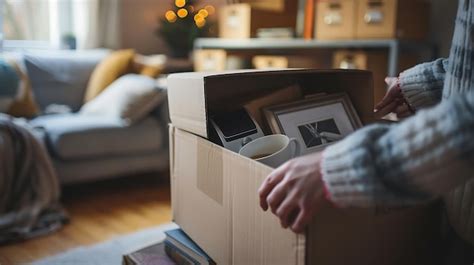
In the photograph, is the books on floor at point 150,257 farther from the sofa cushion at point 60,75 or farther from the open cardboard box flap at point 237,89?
the sofa cushion at point 60,75

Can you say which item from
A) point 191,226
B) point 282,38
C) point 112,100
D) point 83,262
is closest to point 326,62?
point 282,38

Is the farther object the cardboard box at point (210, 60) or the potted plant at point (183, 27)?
the potted plant at point (183, 27)

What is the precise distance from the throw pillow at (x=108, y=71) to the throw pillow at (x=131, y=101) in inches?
10.2

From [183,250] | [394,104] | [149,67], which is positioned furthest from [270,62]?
[183,250]

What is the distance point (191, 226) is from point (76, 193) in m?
1.89

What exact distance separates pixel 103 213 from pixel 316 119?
1.61m

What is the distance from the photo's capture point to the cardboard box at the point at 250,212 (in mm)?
635

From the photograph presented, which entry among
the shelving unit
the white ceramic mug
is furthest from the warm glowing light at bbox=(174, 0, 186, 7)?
the white ceramic mug

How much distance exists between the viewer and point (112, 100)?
8.76 feet

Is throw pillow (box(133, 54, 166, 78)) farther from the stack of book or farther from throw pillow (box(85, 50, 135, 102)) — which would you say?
the stack of book

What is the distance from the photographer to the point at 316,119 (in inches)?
38.2

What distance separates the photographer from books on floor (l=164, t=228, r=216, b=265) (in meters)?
0.87

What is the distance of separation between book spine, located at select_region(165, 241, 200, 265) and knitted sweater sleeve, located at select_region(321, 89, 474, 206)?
44 cm

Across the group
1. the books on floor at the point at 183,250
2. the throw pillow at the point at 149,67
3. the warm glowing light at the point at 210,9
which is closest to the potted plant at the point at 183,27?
the warm glowing light at the point at 210,9
